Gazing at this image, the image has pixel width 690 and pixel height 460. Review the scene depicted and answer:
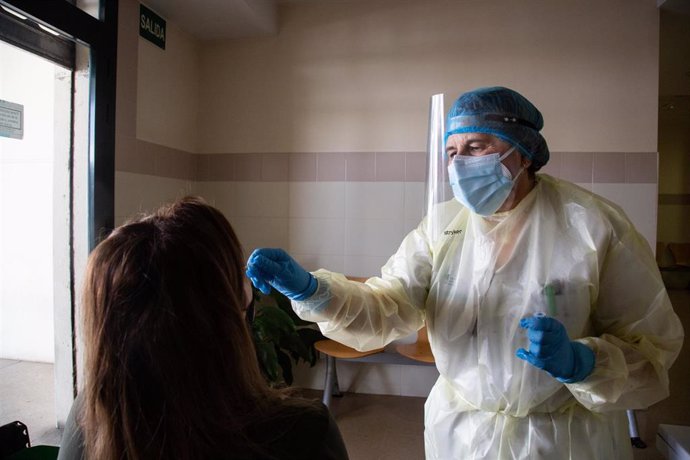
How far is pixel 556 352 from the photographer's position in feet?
2.66

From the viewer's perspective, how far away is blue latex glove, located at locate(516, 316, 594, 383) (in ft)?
2.64

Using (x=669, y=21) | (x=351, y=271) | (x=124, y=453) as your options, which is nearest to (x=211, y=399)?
(x=124, y=453)

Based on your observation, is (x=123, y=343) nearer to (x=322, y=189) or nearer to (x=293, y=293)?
(x=293, y=293)

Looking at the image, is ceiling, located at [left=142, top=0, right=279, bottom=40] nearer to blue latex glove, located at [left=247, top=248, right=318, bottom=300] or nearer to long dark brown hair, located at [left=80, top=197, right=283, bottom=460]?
blue latex glove, located at [left=247, top=248, right=318, bottom=300]

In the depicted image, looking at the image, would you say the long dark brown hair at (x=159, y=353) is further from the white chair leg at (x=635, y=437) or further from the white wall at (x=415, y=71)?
the white chair leg at (x=635, y=437)

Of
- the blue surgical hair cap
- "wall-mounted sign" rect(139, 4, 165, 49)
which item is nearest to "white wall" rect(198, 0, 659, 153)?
"wall-mounted sign" rect(139, 4, 165, 49)

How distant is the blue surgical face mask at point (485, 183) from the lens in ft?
3.49

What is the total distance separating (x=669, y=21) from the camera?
2.73m

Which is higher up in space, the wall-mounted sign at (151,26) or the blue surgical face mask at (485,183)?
the wall-mounted sign at (151,26)

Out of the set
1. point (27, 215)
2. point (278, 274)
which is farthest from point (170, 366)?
point (27, 215)

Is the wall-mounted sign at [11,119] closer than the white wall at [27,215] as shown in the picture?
Yes

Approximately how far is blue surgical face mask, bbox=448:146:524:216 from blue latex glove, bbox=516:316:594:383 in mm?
348

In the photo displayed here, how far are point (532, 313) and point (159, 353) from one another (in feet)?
2.54

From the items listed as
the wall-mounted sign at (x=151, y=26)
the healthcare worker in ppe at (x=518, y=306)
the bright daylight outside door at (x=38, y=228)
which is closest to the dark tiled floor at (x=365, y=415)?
the bright daylight outside door at (x=38, y=228)
